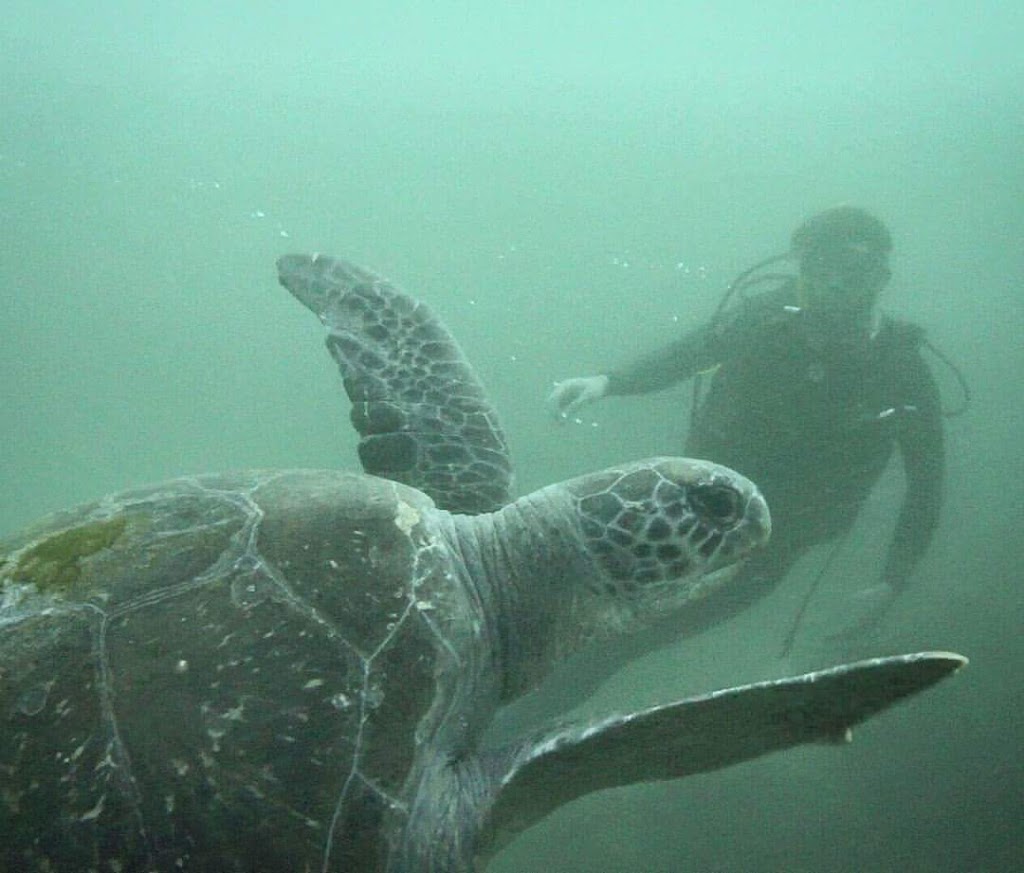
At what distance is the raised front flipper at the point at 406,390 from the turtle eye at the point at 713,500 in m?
0.92

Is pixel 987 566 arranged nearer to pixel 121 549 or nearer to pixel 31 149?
pixel 121 549

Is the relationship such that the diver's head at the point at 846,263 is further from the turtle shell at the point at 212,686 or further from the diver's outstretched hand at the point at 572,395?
the turtle shell at the point at 212,686

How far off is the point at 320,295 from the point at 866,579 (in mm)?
16323

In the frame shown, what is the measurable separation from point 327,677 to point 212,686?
0.26m

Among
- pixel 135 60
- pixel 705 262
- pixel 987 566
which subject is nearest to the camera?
pixel 987 566

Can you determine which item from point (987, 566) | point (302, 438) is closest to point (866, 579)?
point (987, 566)

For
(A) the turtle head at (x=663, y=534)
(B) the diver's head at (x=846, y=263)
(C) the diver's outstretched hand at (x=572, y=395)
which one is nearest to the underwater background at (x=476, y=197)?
(B) the diver's head at (x=846, y=263)

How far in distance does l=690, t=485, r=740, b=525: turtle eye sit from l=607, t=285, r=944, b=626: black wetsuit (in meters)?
3.15

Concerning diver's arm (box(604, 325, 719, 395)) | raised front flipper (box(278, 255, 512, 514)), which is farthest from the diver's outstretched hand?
raised front flipper (box(278, 255, 512, 514))

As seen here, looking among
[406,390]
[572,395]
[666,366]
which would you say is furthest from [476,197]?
[406,390]

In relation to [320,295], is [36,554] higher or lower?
lower

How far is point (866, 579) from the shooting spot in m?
16.5

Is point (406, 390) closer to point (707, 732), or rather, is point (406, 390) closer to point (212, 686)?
point (212, 686)

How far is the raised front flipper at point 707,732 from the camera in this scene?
1.55m
